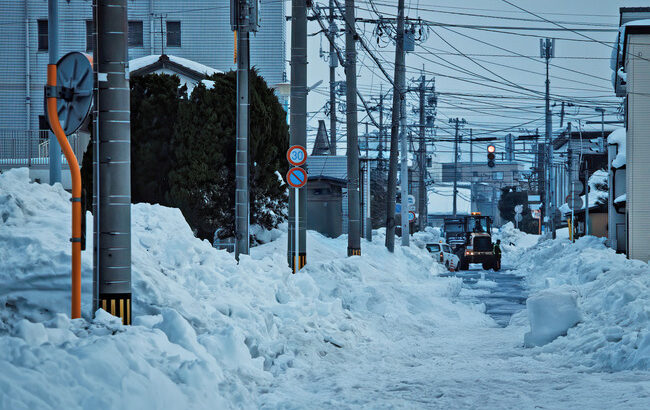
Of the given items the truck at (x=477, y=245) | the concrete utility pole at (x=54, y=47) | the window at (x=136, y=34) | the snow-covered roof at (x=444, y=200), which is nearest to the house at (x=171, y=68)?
the window at (x=136, y=34)

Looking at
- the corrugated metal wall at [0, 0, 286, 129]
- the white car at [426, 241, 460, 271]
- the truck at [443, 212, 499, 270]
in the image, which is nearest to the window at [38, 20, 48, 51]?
the corrugated metal wall at [0, 0, 286, 129]

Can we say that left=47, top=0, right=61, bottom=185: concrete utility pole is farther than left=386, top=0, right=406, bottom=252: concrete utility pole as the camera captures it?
No

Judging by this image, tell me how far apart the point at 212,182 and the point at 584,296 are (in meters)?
10.4

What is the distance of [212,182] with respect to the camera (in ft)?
76.0

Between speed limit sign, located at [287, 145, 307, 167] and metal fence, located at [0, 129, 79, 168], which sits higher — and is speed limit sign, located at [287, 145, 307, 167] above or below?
below

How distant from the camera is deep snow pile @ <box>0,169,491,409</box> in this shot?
6422 mm

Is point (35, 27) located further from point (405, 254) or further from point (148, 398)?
point (148, 398)

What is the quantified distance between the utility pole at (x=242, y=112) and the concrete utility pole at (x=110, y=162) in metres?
7.89

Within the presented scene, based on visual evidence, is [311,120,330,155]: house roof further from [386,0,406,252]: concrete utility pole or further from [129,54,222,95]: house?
[129,54,222,95]: house

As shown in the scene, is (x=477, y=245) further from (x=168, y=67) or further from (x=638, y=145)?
(x=168, y=67)

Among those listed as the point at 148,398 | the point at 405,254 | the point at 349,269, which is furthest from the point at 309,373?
the point at 405,254

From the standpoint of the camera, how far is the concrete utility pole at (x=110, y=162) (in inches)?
345

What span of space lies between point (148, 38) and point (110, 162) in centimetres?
3354

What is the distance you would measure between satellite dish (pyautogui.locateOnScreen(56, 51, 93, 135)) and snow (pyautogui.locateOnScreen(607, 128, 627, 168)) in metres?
29.1
